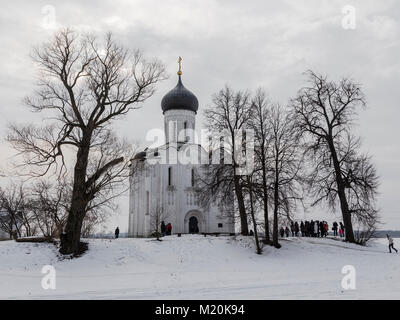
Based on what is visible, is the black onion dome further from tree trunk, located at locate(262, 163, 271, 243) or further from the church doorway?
tree trunk, located at locate(262, 163, 271, 243)

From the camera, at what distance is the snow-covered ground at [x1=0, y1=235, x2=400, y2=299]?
39.7 feet

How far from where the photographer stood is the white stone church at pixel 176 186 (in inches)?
1366

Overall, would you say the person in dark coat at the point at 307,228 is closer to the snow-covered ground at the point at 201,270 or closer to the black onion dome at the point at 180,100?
the snow-covered ground at the point at 201,270

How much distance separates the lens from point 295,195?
2395 cm

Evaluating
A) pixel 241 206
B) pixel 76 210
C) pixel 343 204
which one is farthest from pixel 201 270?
pixel 343 204

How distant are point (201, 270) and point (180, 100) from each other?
21.4 m

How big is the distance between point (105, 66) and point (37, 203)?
14860mm

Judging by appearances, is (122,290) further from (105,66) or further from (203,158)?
(203,158)

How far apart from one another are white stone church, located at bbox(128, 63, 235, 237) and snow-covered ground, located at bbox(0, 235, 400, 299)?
8475mm

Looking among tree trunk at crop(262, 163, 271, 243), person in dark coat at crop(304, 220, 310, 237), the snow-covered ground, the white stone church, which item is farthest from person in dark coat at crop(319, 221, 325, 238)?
tree trunk at crop(262, 163, 271, 243)

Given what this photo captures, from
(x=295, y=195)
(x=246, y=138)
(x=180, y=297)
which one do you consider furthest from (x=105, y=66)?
(x=180, y=297)

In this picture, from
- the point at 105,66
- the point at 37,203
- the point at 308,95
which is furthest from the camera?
the point at 37,203
